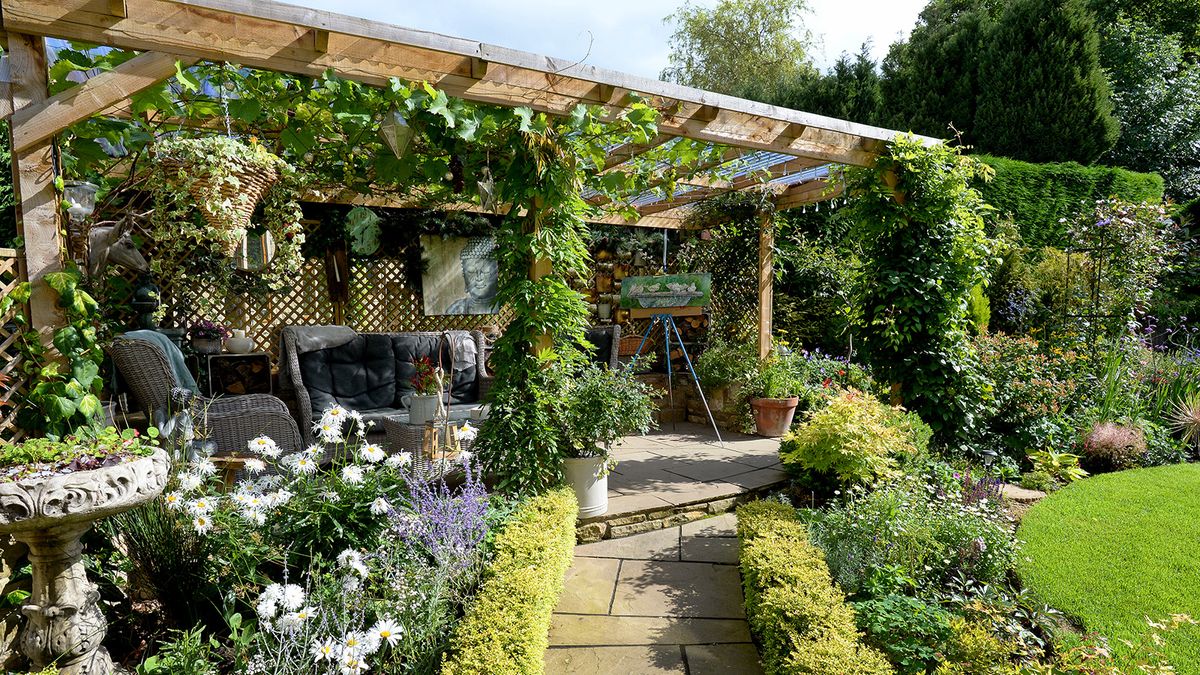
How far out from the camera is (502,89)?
3.30 m

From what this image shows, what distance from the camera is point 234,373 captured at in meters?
6.45

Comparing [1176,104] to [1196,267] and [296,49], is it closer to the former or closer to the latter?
[1196,267]

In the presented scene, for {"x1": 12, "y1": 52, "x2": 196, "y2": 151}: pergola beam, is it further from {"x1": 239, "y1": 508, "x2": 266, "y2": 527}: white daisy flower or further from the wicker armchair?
the wicker armchair

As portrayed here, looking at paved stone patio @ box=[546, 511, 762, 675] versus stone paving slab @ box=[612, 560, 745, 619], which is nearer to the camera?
paved stone patio @ box=[546, 511, 762, 675]

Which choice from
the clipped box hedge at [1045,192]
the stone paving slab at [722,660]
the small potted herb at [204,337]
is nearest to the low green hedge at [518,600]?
the stone paving slab at [722,660]

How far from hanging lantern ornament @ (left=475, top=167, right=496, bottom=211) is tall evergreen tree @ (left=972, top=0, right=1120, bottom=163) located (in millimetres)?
10673

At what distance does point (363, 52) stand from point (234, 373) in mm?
4655

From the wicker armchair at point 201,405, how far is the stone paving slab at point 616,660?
2.43 m

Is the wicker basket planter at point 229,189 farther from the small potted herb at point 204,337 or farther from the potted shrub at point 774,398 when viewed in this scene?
the potted shrub at point 774,398

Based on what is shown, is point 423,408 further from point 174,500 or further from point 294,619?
point 294,619

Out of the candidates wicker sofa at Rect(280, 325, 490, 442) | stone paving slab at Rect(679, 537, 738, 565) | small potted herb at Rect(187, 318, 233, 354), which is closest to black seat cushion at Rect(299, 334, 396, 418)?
wicker sofa at Rect(280, 325, 490, 442)

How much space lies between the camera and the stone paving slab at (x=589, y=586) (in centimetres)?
302

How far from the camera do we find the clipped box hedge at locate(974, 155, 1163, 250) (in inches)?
353

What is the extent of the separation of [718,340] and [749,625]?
464cm
